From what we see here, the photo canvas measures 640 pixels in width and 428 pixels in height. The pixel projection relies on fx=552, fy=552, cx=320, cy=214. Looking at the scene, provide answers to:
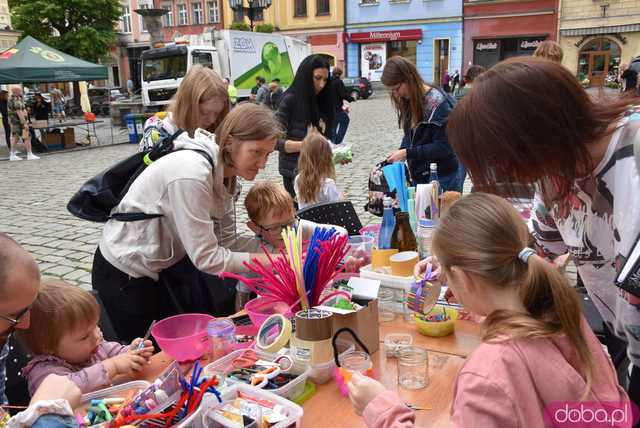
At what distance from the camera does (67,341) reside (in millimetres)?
1897

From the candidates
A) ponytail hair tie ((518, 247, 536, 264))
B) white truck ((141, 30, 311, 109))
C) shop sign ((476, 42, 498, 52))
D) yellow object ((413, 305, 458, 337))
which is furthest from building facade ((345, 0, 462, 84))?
ponytail hair tie ((518, 247, 536, 264))

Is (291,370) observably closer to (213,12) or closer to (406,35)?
(406,35)

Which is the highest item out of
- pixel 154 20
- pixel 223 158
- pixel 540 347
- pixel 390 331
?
pixel 154 20

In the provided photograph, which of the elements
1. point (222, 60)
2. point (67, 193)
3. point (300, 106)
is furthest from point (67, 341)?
point (222, 60)

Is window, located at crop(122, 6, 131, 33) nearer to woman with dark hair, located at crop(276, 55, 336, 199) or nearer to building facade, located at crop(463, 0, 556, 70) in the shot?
building facade, located at crop(463, 0, 556, 70)

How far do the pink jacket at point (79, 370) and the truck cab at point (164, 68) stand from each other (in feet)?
51.3

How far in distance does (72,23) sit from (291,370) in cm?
3505

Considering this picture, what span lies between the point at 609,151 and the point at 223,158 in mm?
1506

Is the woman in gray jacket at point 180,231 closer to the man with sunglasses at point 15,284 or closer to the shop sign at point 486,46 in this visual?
the man with sunglasses at point 15,284

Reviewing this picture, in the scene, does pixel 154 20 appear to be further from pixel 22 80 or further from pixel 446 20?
pixel 446 20

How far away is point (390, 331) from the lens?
2.00 metres

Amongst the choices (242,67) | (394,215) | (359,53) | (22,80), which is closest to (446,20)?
(359,53)

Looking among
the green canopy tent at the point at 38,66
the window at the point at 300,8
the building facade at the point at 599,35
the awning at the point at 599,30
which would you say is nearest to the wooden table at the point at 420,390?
the green canopy tent at the point at 38,66

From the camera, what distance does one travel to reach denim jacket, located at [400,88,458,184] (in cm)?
380
